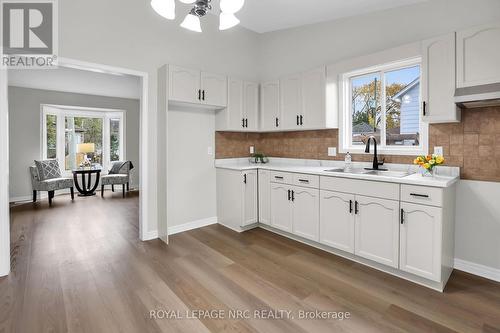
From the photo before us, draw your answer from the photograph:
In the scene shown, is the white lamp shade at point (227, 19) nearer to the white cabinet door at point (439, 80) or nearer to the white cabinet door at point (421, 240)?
the white cabinet door at point (439, 80)

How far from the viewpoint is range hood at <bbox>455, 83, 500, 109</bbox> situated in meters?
2.05

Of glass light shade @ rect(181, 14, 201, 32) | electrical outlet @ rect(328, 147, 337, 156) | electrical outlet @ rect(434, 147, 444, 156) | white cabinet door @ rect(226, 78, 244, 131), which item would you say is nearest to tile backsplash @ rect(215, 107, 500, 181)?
electrical outlet @ rect(434, 147, 444, 156)

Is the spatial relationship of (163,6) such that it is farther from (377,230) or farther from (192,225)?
(192,225)

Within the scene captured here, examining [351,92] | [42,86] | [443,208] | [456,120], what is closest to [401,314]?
[443,208]

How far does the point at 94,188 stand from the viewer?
656 cm

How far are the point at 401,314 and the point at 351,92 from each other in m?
2.58

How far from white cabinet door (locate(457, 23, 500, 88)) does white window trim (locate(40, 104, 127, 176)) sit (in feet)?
24.7

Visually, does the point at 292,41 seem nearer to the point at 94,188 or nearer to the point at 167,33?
the point at 167,33

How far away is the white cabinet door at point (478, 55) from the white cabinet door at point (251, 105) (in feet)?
8.39

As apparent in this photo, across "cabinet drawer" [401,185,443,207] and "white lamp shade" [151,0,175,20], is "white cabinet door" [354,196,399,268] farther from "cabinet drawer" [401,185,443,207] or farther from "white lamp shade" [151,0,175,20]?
"white lamp shade" [151,0,175,20]

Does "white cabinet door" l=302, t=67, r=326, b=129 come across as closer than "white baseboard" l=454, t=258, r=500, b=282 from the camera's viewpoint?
No

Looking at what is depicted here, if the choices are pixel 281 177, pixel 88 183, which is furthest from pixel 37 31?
pixel 88 183

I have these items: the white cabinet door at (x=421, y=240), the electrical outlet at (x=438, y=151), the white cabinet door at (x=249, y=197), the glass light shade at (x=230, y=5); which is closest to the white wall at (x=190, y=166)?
the white cabinet door at (x=249, y=197)

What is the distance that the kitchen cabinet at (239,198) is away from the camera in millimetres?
3678
